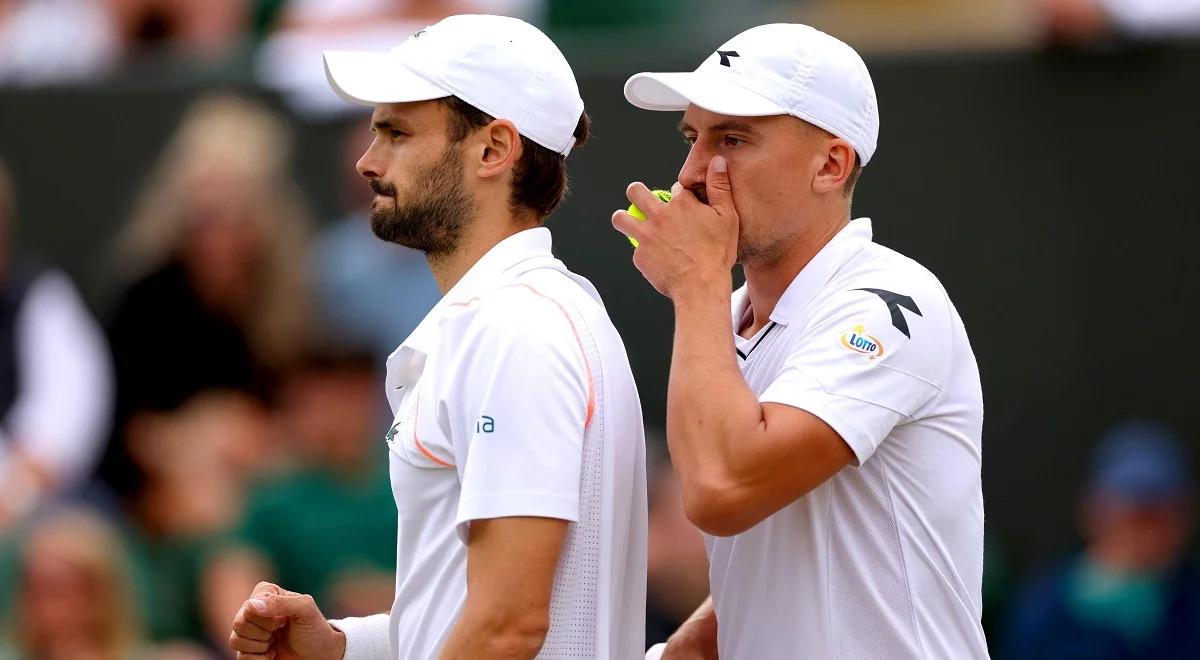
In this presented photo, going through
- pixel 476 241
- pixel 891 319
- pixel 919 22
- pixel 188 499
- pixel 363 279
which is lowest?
pixel 188 499

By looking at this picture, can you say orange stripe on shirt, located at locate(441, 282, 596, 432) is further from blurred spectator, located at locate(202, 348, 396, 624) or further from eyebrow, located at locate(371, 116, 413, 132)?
blurred spectator, located at locate(202, 348, 396, 624)

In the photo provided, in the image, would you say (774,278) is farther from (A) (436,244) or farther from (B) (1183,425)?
(B) (1183,425)

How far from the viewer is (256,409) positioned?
297 inches

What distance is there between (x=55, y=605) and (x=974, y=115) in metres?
3.63

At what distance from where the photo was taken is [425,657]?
3045 millimetres

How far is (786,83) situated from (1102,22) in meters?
3.37

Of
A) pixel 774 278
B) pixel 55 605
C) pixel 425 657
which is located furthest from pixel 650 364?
pixel 425 657

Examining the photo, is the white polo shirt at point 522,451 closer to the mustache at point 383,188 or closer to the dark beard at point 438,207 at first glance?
the dark beard at point 438,207

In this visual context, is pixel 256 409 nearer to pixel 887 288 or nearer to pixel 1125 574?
pixel 1125 574

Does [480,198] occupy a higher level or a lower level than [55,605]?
higher

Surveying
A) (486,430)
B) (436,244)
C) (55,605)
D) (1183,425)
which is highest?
(436,244)

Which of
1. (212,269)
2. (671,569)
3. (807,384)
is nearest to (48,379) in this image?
(212,269)

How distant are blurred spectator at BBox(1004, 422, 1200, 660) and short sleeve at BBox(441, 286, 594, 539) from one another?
378cm

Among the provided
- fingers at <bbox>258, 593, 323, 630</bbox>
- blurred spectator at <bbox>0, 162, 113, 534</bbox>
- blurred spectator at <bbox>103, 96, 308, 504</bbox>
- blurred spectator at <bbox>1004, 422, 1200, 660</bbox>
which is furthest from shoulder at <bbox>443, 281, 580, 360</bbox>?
blurred spectator at <bbox>0, 162, 113, 534</bbox>
